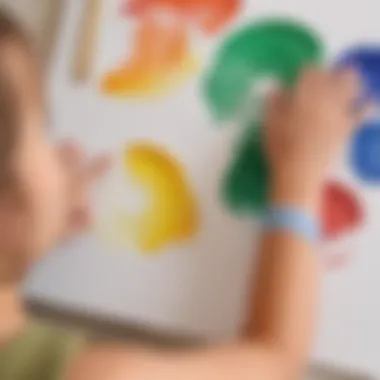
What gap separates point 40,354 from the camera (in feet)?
2.59

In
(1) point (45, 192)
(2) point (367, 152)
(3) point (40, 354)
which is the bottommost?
(3) point (40, 354)

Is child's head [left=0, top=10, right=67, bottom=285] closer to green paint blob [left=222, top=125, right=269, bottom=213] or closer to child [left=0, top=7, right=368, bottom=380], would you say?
child [left=0, top=7, right=368, bottom=380]

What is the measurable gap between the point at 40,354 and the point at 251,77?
0.30 meters

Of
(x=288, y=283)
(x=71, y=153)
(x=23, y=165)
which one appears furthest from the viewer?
(x=71, y=153)

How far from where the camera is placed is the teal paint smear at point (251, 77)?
89 centimetres

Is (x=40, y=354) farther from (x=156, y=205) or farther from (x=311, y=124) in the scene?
(x=311, y=124)

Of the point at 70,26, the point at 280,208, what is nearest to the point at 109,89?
the point at 70,26

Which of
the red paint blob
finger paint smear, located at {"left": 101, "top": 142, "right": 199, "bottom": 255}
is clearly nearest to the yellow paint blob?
finger paint smear, located at {"left": 101, "top": 142, "right": 199, "bottom": 255}

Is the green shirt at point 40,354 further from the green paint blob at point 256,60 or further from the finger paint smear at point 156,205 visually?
the green paint blob at point 256,60

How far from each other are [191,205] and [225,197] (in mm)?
29

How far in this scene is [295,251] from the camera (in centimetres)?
85

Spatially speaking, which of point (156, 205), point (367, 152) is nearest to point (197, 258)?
point (156, 205)

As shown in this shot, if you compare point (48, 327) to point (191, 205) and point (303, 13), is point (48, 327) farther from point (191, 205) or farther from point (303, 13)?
point (303, 13)

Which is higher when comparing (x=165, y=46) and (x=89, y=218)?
(x=165, y=46)
